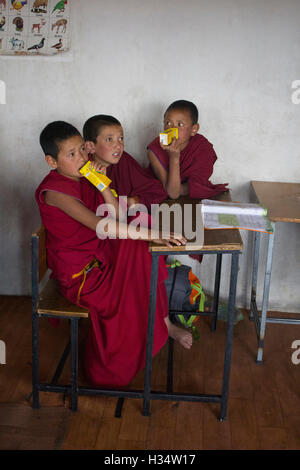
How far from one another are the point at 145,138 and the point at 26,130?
703mm

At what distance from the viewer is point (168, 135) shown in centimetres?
238

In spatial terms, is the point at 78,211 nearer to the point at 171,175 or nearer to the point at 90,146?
the point at 90,146

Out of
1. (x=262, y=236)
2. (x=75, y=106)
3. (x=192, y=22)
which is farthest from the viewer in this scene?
(x=262, y=236)

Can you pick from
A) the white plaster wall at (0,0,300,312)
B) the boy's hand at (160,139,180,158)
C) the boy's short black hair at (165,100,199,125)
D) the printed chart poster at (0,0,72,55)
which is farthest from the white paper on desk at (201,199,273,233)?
the printed chart poster at (0,0,72,55)

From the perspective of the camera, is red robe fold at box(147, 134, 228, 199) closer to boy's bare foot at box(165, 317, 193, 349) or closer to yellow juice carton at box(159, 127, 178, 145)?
Answer: yellow juice carton at box(159, 127, 178, 145)

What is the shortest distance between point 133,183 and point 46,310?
Result: 849 mm

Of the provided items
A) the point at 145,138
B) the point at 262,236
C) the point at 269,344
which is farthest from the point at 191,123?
the point at 269,344

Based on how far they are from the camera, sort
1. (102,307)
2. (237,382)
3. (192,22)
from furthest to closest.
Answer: (192,22)
(237,382)
(102,307)

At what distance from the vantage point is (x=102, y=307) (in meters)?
2.21

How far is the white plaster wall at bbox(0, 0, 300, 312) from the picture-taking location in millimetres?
2607

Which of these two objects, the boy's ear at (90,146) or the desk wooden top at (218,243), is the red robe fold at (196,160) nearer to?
the boy's ear at (90,146)

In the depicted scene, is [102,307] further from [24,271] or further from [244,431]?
[24,271]

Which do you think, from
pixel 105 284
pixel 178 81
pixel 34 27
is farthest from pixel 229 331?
pixel 34 27

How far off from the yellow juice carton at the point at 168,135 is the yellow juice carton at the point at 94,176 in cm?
39
